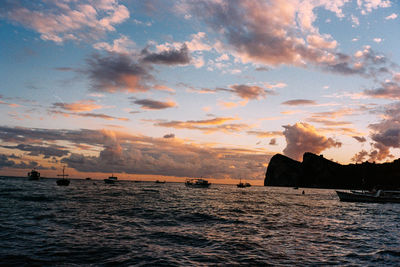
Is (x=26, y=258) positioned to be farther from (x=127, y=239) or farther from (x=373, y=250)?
(x=373, y=250)

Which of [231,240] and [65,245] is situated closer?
[65,245]

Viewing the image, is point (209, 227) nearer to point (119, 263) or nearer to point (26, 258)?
point (119, 263)

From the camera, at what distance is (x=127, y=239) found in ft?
76.8

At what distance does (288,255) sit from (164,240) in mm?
10174

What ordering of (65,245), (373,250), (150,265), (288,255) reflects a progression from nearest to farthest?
1. (150,265)
2. (288,255)
3. (65,245)
4. (373,250)

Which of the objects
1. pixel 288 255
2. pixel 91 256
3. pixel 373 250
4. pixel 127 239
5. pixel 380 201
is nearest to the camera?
pixel 91 256

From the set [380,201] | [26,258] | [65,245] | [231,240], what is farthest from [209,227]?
[380,201]

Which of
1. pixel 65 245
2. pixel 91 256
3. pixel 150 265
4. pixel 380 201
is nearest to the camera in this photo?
pixel 150 265

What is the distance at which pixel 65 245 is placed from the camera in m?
20.5

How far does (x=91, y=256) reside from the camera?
17.7m

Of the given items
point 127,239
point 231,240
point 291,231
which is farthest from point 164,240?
point 291,231

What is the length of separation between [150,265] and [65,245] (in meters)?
8.16

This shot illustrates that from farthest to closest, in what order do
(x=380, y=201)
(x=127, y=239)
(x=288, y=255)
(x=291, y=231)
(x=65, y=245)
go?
(x=380, y=201) → (x=291, y=231) → (x=127, y=239) → (x=65, y=245) → (x=288, y=255)

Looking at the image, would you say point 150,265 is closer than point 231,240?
Yes
